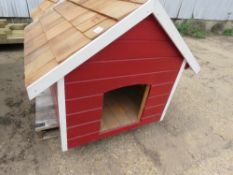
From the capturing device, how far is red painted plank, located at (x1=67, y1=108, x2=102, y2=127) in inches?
62.9

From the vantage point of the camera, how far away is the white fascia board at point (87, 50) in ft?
3.71

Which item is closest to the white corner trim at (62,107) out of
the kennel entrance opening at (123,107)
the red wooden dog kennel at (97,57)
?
the red wooden dog kennel at (97,57)

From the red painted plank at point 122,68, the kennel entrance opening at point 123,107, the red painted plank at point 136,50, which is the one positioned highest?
the red painted plank at point 136,50

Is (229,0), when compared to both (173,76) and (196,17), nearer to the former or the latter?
(196,17)

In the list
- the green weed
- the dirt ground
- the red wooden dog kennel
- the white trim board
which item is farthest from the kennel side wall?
the green weed

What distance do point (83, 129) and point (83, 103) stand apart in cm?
35

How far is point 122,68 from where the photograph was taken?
1486mm

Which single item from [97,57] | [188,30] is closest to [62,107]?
[97,57]

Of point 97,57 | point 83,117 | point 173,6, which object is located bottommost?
point 173,6

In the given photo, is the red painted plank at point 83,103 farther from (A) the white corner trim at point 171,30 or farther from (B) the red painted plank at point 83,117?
(A) the white corner trim at point 171,30

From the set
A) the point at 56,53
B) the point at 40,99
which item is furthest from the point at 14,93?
the point at 56,53

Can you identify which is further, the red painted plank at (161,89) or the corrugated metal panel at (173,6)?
the corrugated metal panel at (173,6)

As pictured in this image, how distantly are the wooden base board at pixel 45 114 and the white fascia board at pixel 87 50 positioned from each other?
35.9 inches

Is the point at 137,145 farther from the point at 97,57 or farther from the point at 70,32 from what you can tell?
the point at 70,32
